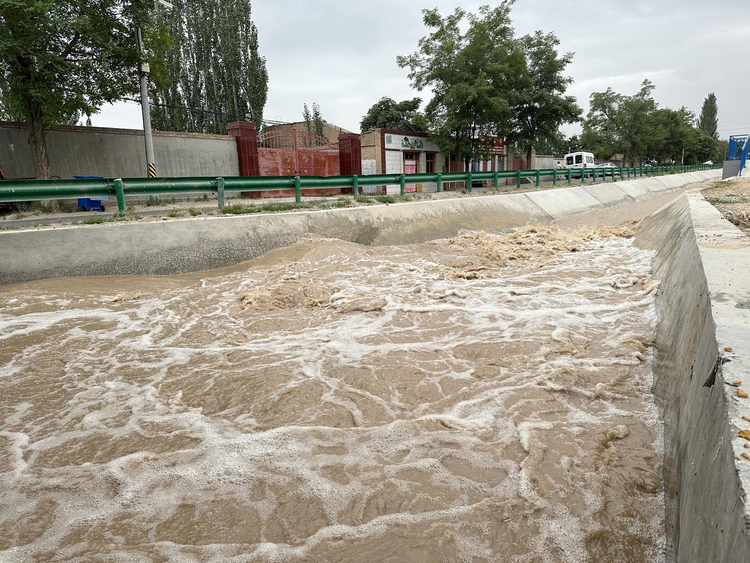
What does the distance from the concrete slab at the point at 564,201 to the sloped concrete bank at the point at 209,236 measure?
276 centimetres

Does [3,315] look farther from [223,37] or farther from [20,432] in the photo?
[223,37]

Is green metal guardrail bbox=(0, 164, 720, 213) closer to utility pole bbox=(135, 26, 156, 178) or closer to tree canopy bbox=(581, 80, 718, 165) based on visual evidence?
utility pole bbox=(135, 26, 156, 178)

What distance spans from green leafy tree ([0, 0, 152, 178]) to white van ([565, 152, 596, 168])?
36888 millimetres

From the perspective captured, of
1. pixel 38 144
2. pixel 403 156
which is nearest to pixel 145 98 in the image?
pixel 38 144

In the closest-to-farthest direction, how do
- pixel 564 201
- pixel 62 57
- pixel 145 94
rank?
pixel 62 57 → pixel 145 94 → pixel 564 201

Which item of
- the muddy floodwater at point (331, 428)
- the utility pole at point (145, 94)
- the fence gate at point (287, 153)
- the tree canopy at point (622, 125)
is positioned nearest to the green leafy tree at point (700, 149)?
the tree canopy at point (622, 125)

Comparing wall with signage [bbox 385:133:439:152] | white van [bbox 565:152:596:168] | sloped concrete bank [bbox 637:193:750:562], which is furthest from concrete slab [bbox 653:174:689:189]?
sloped concrete bank [bbox 637:193:750:562]

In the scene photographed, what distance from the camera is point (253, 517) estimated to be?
245 centimetres

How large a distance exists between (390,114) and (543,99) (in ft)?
46.5

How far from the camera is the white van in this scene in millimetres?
41719

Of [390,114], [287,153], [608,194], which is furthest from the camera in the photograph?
[390,114]

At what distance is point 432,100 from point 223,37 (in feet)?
55.1

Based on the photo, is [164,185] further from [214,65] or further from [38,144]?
[214,65]

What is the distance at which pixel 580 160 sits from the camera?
42.7m
